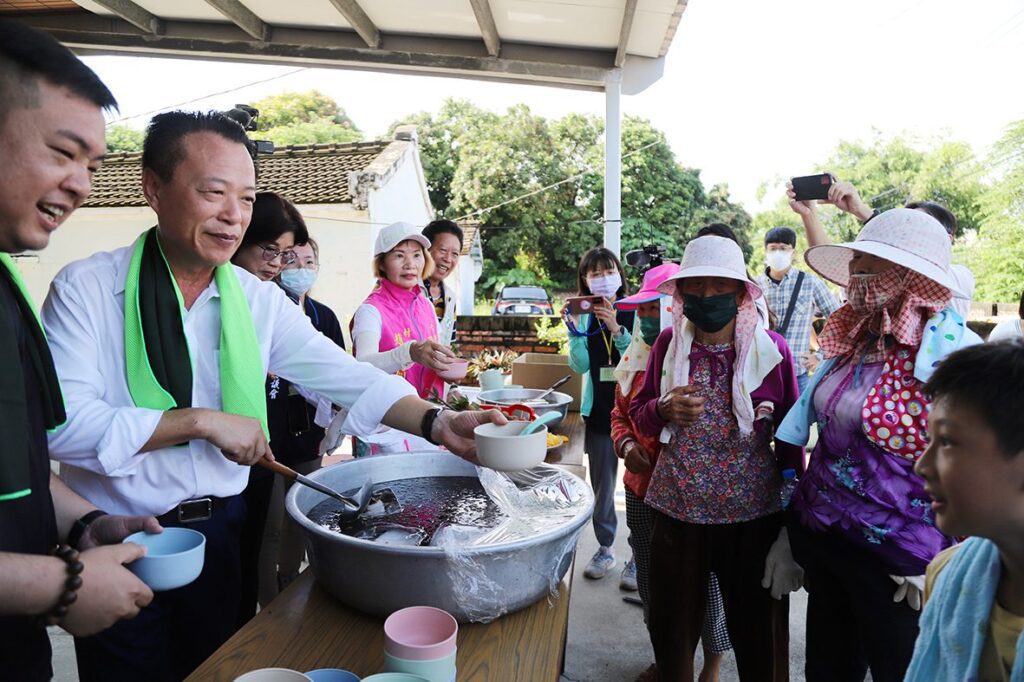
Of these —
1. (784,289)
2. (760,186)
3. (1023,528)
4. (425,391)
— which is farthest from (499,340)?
(760,186)

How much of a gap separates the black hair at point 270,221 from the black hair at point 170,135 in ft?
3.41

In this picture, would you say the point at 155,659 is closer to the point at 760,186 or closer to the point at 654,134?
the point at 654,134

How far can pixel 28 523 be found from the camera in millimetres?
1124

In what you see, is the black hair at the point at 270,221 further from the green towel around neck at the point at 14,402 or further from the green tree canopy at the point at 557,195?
the green tree canopy at the point at 557,195

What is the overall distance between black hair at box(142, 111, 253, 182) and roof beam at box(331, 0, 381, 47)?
3.31 meters

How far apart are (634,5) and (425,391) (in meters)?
2.88

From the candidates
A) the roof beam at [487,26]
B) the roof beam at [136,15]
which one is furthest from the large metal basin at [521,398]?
the roof beam at [136,15]

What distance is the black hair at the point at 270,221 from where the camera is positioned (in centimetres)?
259

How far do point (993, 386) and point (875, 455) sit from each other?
697 mm

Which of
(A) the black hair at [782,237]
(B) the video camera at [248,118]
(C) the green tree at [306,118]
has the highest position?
(C) the green tree at [306,118]

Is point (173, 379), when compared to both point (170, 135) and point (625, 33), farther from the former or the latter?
point (625, 33)

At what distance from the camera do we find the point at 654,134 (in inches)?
1234

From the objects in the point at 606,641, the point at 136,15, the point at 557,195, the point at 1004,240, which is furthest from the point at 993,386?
the point at 557,195

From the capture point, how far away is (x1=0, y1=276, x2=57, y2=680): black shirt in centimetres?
108
